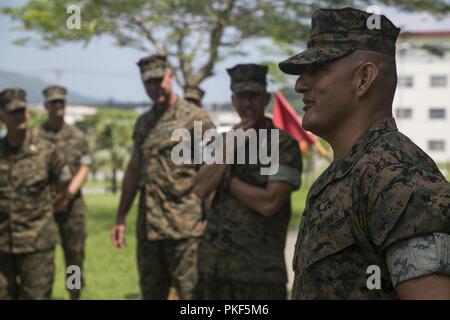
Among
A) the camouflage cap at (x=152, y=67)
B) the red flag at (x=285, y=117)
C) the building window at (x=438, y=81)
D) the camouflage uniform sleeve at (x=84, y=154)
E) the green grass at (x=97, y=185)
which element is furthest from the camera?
the building window at (x=438, y=81)

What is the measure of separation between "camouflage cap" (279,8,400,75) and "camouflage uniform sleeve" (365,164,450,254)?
0.38 meters

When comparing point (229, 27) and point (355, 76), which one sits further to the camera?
point (229, 27)

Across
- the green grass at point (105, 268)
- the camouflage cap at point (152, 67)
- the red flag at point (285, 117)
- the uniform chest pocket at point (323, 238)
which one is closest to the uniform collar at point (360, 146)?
the uniform chest pocket at point (323, 238)

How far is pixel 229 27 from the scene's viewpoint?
11766 millimetres

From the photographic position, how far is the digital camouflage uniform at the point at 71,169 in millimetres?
6730

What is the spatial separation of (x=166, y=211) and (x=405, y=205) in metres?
3.34

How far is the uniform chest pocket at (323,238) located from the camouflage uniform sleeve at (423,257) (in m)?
0.18

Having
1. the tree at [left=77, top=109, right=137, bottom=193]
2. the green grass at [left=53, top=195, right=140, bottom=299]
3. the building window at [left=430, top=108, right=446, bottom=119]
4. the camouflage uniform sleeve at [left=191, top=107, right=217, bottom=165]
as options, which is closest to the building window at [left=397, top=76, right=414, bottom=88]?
the building window at [left=430, top=108, right=446, bottom=119]

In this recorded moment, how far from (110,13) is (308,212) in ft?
36.5

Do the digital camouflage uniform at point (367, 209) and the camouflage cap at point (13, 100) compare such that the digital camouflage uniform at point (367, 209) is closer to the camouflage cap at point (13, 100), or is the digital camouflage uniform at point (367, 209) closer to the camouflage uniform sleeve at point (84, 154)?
the camouflage cap at point (13, 100)

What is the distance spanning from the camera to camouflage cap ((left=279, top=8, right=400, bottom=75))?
2.00m

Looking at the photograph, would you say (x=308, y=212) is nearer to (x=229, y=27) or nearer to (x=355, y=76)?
(x=355, y=76)

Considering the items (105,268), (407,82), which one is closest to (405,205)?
(105,268)

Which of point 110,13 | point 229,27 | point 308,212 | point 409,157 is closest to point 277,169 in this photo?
point 308,212
